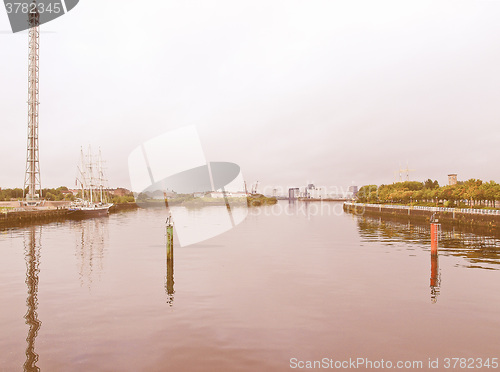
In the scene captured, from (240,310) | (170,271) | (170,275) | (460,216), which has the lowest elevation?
(240,310)

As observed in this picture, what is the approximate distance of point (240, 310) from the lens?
18.5m

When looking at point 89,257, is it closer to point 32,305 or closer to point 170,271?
point 170,271

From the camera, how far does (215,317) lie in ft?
57.2

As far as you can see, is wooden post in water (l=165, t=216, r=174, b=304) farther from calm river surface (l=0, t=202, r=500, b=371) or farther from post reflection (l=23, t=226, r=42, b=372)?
post reflection (l=23, t=226, r=42, b=372)

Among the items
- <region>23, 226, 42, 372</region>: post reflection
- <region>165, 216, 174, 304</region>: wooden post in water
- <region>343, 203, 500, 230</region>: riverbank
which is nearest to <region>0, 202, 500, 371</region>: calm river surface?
<region>23, 226, 42, 372</region>: post reflection

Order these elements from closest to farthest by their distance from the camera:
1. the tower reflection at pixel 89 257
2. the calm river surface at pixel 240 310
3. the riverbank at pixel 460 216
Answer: the calm river surface at pixel 240 310
the tower reflection at pixel 89 257
the riverbank at pixel 460 216

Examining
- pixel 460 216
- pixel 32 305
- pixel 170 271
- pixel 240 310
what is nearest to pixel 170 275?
pixel 170 271

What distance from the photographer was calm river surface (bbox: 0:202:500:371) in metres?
13.4

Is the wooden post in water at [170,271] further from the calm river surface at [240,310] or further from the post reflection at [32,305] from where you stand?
the post reflection at [32,305]

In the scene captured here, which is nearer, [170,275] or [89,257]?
[170,275]

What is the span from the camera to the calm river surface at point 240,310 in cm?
1338

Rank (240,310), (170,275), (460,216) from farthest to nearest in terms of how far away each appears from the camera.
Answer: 1. (460,216)
2. (170,275)
3. (240,310)

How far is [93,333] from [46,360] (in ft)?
8.41

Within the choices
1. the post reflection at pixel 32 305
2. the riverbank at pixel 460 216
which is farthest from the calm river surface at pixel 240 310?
the riverbank at pixel 460 216
